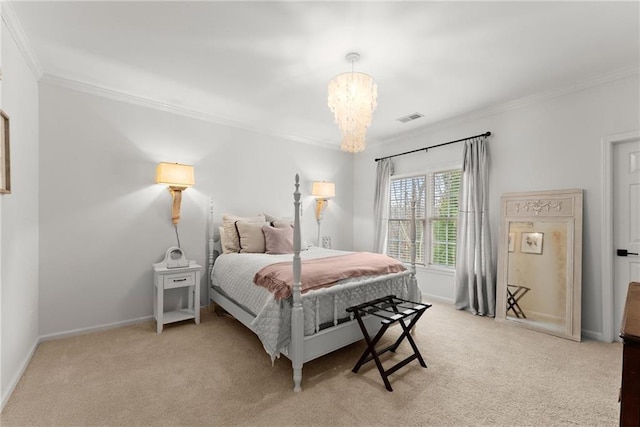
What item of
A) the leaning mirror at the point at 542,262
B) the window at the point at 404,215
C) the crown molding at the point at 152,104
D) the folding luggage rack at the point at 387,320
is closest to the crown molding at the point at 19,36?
the crown molding at the point at 152,104

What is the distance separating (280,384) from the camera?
2129 millimetres

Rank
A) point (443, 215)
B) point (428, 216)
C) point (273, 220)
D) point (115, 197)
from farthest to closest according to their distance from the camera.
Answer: point (428, 216) → point (443, 215) → point (273, 220) → point (115, 197)

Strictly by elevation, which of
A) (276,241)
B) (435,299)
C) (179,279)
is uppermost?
(276,241)

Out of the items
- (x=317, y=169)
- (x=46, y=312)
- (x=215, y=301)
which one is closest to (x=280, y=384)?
(x=215, y=301)

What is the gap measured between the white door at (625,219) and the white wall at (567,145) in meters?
0.13

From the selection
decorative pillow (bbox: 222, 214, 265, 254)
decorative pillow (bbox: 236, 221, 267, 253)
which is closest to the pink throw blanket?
Result: decorative pillow (bbox: 236, 221, 267, 253)

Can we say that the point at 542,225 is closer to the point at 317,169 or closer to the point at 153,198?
the point at 317,169

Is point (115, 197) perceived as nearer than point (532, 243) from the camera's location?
Yes

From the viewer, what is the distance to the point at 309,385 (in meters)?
2.11

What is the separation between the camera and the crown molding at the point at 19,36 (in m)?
1.97

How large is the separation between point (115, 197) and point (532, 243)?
4719mm

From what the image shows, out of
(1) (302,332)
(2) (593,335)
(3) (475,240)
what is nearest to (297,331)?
(1) (302,332)

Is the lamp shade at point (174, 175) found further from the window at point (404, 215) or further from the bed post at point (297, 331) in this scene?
the window at point (404, 215)

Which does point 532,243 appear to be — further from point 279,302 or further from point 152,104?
point 152,104
